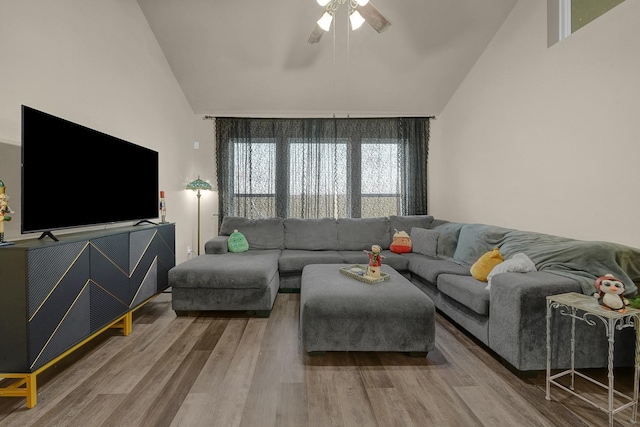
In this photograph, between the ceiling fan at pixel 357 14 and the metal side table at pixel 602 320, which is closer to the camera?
the metal side table at pixel 602 320

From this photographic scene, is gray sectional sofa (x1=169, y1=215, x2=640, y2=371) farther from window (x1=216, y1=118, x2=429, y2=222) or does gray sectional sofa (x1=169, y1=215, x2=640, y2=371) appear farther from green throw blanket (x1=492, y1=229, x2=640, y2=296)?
window (x1=216, y1=118, x2=429, y2=222)

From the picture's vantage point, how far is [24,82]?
184 centimetres

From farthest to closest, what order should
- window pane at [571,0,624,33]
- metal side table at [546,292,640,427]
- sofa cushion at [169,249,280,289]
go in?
1. sofa cushion at [169,249,280,289]
2. window pane at [571,0,624,33]
3. metal side table at [546,292,640,427]

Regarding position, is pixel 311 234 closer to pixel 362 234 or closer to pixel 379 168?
pixel 362 234

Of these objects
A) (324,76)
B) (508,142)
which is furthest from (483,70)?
(324,76)

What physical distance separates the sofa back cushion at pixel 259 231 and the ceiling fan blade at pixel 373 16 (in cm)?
248

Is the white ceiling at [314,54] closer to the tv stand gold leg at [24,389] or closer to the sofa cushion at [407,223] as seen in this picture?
the sofa cushion at [407,223]

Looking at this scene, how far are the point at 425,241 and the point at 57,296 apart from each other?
3316 mm

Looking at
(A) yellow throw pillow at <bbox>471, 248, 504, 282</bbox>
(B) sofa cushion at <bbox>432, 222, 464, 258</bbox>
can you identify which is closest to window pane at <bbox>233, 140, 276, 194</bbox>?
(B) sofa cushion at <bbox>432, 222, 464, 258</bbox>

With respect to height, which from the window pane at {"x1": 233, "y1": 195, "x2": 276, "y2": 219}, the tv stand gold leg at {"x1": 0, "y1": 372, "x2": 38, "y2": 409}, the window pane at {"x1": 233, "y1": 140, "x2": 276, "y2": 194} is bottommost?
the tv stand gold leg at {"x1": 0, "y1": 372, "x2": 38, "y2": 409}

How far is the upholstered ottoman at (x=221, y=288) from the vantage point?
8.28 ft

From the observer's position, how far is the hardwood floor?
138cm

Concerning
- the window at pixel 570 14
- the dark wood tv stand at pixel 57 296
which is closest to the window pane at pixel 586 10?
the window at pixel 570 14

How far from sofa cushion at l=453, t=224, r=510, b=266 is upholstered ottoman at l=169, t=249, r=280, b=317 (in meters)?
2.00
